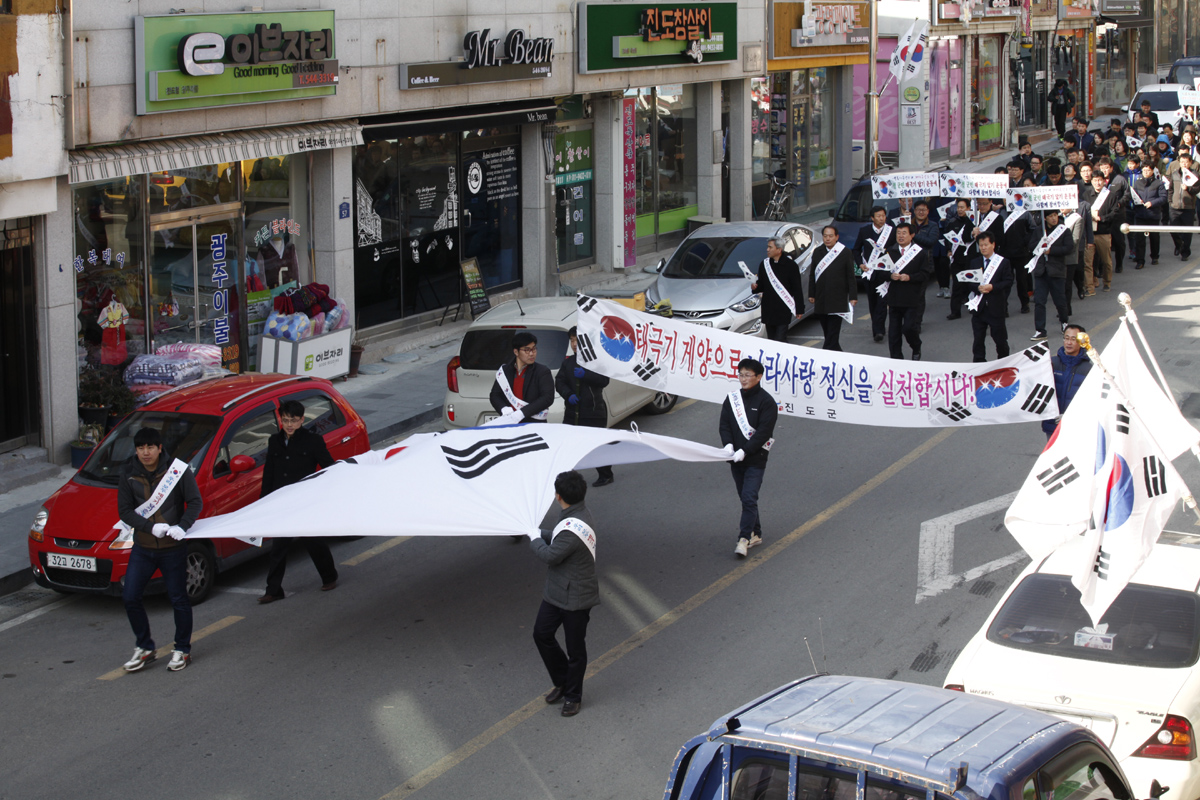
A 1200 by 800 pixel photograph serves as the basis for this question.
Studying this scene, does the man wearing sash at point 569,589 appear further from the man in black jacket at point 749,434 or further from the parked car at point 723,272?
the parked car at point 723,272

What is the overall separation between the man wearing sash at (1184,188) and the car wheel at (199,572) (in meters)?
20.0

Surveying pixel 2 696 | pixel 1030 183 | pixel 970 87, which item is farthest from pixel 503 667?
pixel 970 87

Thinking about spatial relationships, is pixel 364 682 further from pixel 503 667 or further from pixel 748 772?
pixel 748 772

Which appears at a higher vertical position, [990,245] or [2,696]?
[990,245]

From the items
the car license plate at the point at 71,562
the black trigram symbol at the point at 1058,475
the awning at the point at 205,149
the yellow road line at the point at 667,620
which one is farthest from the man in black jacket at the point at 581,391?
the black trigram symbol at the point at 1058,475

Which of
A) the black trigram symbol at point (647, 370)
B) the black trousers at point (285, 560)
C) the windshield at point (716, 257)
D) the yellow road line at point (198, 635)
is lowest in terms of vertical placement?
the yellow road line at point (198, 635)

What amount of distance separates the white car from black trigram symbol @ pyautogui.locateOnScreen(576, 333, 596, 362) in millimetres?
5905

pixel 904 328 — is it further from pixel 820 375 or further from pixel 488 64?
pixel 488 64

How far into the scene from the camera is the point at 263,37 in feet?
51.8

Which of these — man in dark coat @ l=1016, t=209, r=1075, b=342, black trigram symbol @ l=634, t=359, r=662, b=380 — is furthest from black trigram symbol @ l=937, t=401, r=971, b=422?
man in dark coat @ l=1016, t=209, r=1075, b=342

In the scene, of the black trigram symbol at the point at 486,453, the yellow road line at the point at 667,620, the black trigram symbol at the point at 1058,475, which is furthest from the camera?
the black trigram symbol at the point at 486,453

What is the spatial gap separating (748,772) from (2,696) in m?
6.15

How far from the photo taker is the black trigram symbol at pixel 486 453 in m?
9.62

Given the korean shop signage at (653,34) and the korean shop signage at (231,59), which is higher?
the korean shop signage at (653,34)
